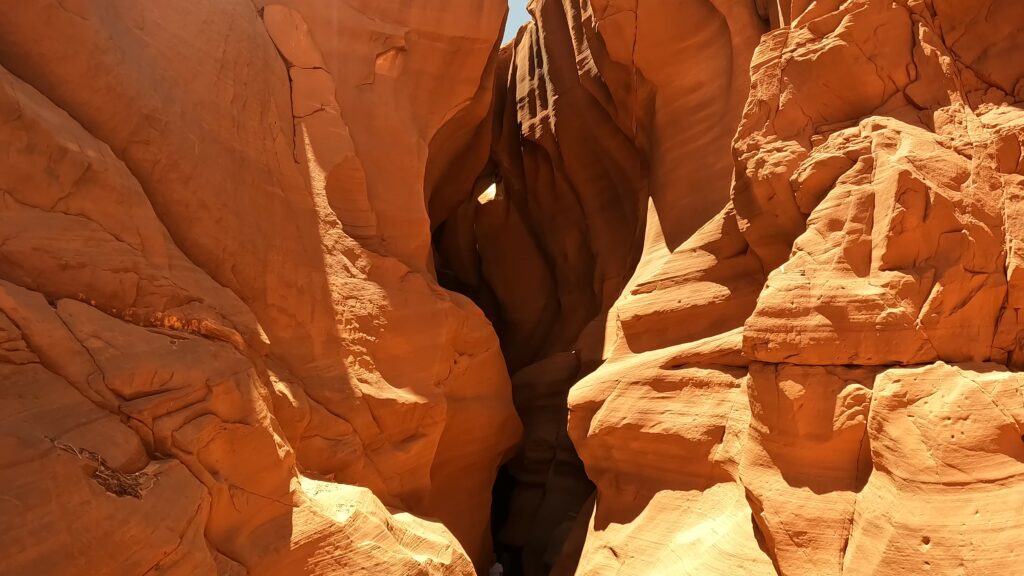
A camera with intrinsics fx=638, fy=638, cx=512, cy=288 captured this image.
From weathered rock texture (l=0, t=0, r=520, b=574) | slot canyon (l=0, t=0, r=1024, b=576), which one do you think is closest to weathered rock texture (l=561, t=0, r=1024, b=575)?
slot canyon (l=0, t=0, r=1024, b=576)

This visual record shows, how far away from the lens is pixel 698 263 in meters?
5.10

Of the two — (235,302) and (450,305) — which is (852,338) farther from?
(235,302)

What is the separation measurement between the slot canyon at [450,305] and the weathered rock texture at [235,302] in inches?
0.7

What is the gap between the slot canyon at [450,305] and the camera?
9.82 feet

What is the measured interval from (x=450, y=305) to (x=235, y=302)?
1946 mm

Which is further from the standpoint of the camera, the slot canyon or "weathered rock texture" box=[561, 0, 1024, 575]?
"weathered rock texture" box=[561, 0, 1024, 575]

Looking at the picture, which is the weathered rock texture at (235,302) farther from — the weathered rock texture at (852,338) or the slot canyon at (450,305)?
the weathered rock texture at (852,338)

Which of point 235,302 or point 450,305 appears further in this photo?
point 450,305

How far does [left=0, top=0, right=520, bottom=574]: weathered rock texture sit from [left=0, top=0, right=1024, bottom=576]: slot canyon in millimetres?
18

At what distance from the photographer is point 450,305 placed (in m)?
5.49

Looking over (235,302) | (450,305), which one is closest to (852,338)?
(450,305)

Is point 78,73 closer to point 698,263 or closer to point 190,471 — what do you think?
point 190,471

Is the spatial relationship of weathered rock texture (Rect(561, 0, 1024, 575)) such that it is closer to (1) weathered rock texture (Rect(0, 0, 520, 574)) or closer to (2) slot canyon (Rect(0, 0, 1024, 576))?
(2) slot canyon (Rect(0, 0, 1024, 576))

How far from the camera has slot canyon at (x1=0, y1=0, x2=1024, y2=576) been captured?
2.99m
